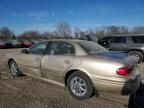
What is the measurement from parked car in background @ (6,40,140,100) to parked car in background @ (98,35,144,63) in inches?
215

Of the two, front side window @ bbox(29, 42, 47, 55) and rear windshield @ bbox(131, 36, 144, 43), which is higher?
rear windshield @ bbox(131, 36, 144, 43)

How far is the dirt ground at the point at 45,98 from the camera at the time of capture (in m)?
3.90

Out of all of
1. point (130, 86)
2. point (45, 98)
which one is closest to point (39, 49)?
point (45, 98)

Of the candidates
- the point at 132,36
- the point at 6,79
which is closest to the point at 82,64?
the point at 6,79

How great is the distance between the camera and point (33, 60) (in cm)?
532

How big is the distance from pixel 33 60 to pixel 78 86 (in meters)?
1.78

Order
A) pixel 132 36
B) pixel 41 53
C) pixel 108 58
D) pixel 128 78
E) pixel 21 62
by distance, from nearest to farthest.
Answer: pixel 128 78 < pixel 108 58 < pixel 41 53 < pixel 21 62 < pixel 132 36

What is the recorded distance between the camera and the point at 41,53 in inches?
205

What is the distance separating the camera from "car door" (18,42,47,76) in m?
5.19

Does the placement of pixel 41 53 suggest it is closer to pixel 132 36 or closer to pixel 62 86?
pixel 62 86

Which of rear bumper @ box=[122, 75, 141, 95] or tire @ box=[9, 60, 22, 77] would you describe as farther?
tire @ box=[9, 60, 22, 77]

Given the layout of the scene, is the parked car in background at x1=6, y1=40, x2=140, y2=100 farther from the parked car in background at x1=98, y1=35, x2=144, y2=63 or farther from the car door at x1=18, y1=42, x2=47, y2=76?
the parked car in background at x1=98, y1=35, x2=144, y2=63

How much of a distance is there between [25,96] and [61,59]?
1.28 m

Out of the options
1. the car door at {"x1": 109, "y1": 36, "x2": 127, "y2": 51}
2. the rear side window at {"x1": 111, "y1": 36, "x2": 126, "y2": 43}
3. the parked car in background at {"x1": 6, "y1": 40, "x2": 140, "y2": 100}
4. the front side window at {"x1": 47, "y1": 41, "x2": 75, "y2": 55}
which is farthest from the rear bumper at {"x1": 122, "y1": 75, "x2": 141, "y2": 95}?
the rear side window at {"x1": 111, "y1": 36, "x2": 126, "y2": 43}
